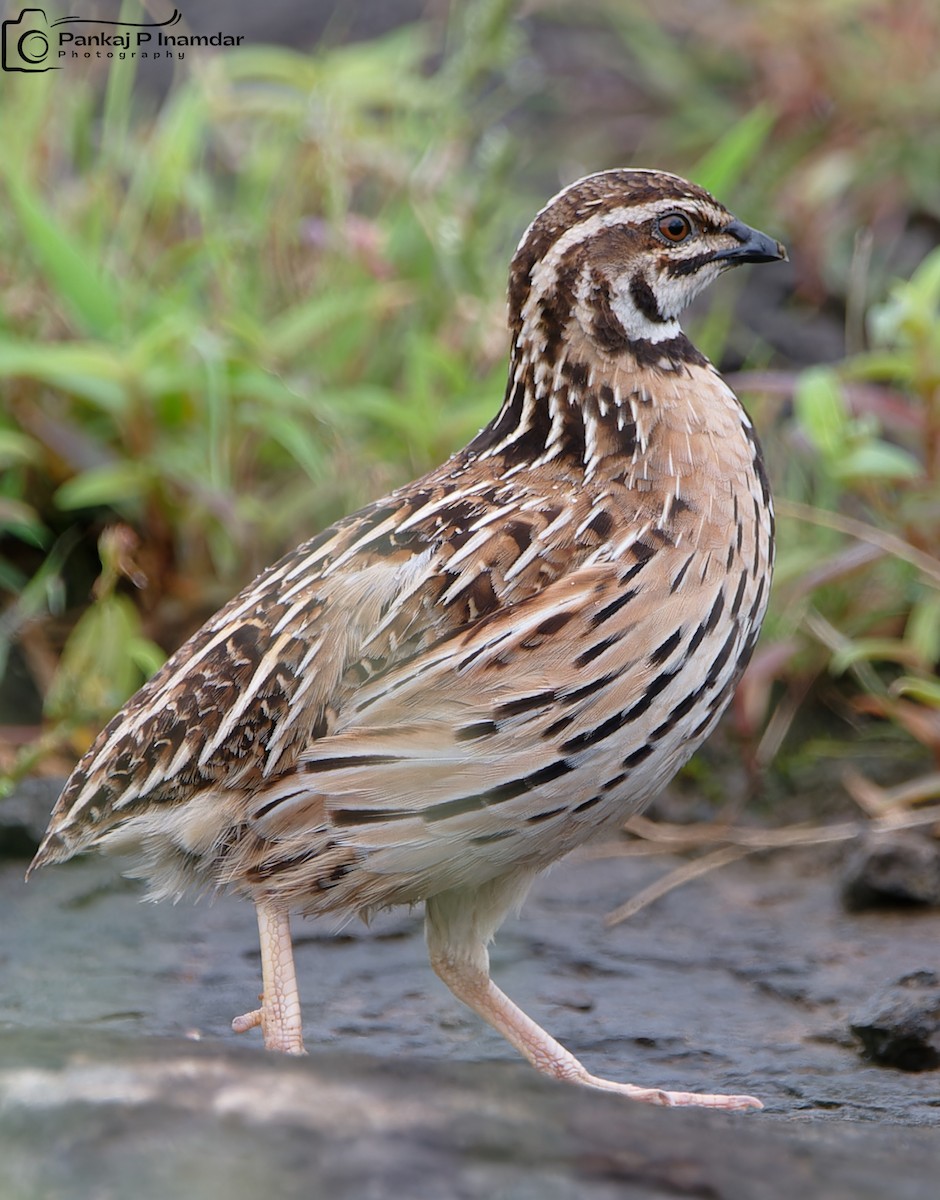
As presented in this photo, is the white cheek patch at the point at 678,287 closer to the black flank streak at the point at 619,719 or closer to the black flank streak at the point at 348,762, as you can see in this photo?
the black flank streak at the point at 619,719

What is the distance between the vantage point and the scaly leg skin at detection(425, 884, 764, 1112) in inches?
161

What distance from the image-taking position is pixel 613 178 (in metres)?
4.20

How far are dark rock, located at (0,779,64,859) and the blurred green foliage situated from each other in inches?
5.1

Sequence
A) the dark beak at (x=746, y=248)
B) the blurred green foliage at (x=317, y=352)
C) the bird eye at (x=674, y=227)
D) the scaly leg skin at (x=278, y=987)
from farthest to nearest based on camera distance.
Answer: the blurred green foliage at (x=317, y=352)
the dark beak at (x=746, y=248)
the bird eye at (x=674, y=227)
the scaly leg skin at (x=278, y=987)

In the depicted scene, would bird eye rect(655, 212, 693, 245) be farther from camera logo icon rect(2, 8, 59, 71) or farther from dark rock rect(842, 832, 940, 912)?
camera logo icon rect(2, 8, 59, 71)

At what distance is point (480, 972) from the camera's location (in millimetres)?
4234

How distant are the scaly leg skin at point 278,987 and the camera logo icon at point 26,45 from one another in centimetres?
497

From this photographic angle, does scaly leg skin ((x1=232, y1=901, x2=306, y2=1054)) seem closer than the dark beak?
Yes

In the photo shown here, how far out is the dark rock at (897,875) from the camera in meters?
5.19

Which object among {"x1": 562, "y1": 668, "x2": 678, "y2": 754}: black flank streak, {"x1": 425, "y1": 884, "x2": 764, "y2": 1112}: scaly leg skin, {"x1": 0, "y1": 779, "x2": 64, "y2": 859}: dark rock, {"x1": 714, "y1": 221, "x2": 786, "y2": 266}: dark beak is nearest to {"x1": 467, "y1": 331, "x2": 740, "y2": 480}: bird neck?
{"x1": 714, "y1": 221, "x2": 786, "y2": 266}: dark beak

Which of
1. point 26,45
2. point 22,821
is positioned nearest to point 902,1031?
point 22,821

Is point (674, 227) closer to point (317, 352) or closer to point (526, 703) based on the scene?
point (526, 703)

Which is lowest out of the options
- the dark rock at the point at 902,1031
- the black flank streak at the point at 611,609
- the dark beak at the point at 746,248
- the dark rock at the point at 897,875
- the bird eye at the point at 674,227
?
the dark rock at the point at 902,1031

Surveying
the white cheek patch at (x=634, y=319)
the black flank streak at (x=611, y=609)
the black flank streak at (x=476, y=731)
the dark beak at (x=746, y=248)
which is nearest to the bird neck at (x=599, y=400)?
the white cheek patch at (x=634, y=319)
